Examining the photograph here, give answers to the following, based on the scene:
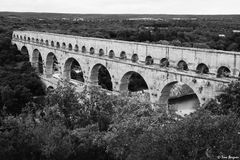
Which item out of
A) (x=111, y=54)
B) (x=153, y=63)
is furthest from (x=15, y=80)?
(x=153, y=63)

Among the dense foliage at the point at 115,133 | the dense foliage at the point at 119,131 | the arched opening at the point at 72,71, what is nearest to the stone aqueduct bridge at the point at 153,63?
the arched opening at the point at 72,71

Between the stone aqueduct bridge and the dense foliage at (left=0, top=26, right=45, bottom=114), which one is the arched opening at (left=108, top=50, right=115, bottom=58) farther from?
the dense foliage at (left=0, top=26, right=45, bottom=114)

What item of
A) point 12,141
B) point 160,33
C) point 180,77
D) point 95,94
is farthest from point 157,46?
point 160,33

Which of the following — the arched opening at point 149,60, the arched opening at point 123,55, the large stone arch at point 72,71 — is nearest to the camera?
the arched opening at point 149,60

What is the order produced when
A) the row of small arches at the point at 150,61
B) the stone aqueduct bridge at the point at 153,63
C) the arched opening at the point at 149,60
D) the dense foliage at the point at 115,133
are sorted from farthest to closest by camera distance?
the arched opening at the point at 149,60 → the row of small arches at the point at 150,61 → the stone aqueduct bridge at the point at 153,63 → the dense foliage at the point at 115,133

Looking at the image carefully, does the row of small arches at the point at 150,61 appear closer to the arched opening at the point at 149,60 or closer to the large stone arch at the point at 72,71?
the arched opening at the point at 149,60

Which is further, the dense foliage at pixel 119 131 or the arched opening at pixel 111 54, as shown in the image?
the arched opening at pixel 111 54

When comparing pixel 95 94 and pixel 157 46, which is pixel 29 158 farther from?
pixel 157 46

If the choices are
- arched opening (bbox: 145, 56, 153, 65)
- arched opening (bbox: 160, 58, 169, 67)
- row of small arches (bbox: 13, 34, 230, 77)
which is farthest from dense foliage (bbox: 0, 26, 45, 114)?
arched opening (bbox: 160, 58, 169, 67)
